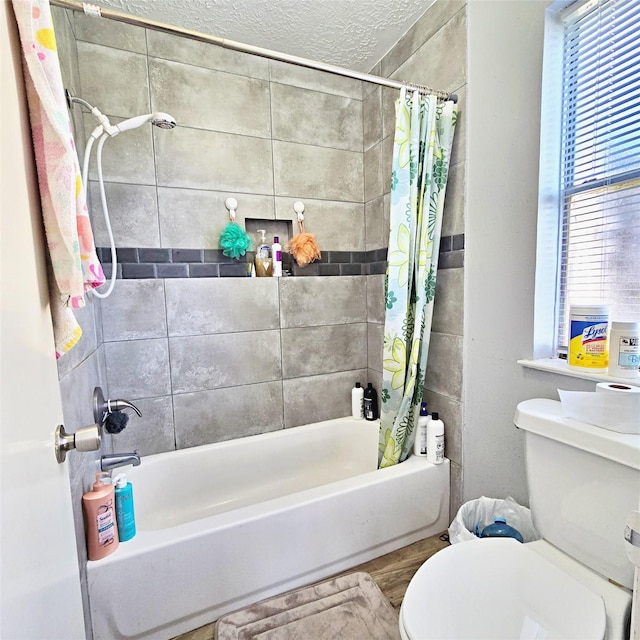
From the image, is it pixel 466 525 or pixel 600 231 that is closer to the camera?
pixel 600 231

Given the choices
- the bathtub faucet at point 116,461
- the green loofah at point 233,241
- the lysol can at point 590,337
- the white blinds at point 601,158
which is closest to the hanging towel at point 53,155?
the bathtub faucet at point 116,461

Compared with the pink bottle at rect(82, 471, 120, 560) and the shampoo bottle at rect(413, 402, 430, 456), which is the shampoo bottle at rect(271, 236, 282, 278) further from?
the pink bottle at rect(82, 471, 120, 560)

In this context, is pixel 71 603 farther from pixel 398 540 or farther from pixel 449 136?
pixel 449 136

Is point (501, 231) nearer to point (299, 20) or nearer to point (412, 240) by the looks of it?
point (412, 240)

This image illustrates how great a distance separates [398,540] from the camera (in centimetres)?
162

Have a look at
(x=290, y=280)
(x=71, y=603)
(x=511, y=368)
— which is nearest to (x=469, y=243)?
(x=511, y=368)

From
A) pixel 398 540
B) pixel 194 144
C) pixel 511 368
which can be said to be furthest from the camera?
pixel 194 144

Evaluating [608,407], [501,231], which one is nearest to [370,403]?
[501,231]

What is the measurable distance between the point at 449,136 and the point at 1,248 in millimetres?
1667

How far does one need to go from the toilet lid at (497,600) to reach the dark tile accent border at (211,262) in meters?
1.13

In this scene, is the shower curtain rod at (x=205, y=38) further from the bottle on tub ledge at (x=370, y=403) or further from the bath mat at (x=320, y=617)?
the bath mat at (x=320, y=617)

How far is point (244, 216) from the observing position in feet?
6.47

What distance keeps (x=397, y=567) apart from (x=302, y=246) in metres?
1.65

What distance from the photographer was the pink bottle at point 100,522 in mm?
1154
